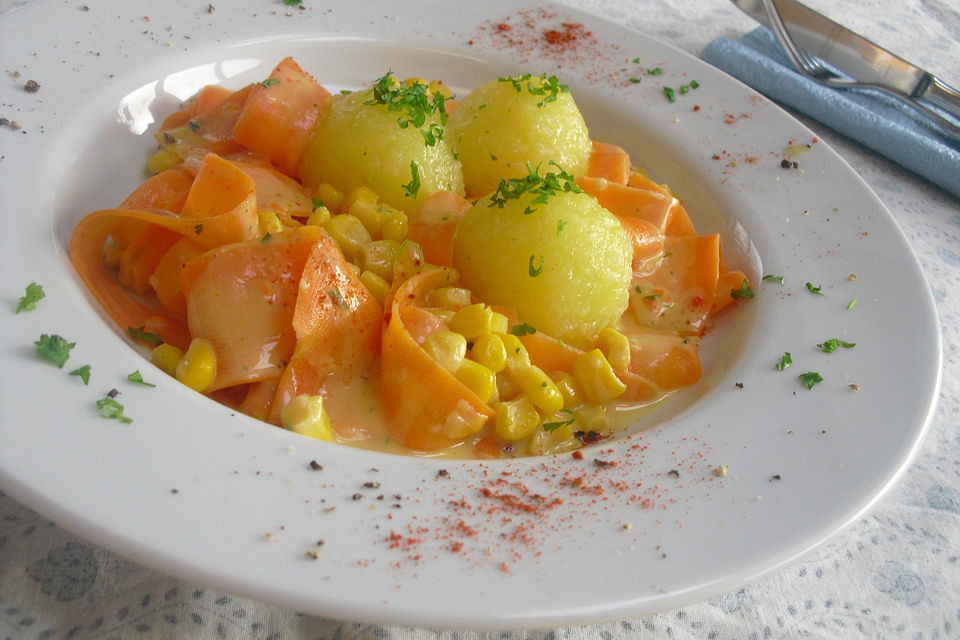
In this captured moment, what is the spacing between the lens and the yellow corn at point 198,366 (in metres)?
2.64

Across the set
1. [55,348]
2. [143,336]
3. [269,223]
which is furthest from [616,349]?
[55,348]

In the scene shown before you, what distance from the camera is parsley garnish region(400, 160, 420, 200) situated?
342 cm

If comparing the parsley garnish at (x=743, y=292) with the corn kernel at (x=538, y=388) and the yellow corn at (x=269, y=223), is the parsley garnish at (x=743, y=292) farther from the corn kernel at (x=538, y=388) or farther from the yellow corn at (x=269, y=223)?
the yellow corn at (x=269, y=223)

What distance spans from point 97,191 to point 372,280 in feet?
4.43

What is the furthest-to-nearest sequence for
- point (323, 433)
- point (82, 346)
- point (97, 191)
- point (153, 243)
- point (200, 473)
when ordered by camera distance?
point (97, 191) < point (153, 243) < point (323, 433) < point (82, 346) < point (200, 473)

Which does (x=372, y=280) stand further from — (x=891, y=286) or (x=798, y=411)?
(x=891, y=286)

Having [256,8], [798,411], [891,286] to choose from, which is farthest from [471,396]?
[256,8]

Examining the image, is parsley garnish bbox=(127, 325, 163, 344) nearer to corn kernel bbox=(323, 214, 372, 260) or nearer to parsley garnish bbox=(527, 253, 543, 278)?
corn kernel bbox=(323, 214, 372, 260)

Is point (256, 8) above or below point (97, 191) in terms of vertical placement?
above

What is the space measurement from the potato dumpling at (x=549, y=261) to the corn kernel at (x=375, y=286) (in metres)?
0.36

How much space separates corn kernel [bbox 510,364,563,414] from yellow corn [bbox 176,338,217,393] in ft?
3.62

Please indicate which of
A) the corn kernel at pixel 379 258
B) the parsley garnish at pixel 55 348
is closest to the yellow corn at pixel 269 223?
the corn kernel at pixel 379 258

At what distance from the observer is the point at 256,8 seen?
4.28m

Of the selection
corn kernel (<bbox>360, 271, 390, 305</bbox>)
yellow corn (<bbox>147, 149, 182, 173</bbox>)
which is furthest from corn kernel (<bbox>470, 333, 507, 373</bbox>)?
yellow corn (<bbox>147, 149, 182, 173</bbox>)
